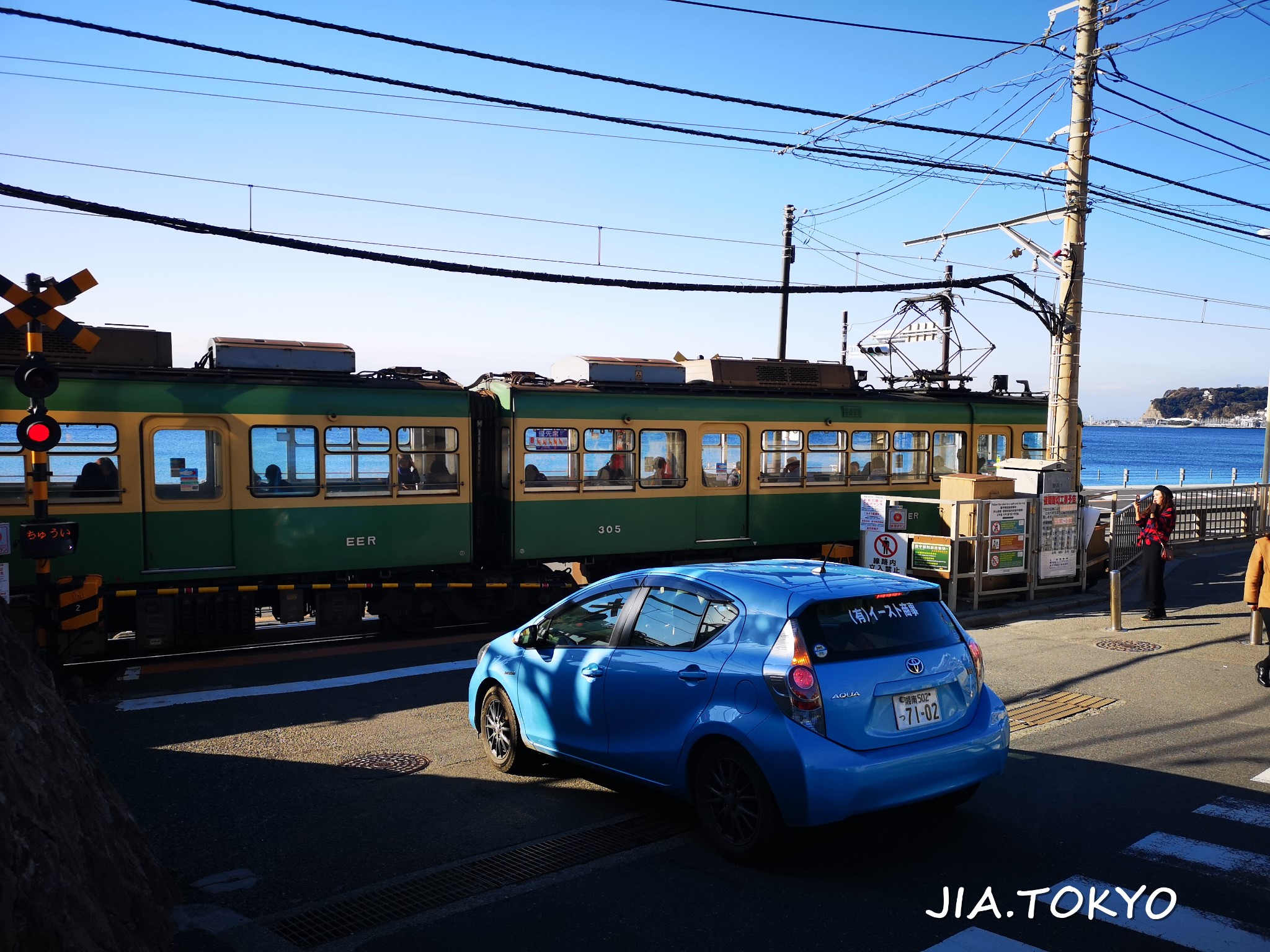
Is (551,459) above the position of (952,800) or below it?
above

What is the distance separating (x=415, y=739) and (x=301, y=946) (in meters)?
3.63

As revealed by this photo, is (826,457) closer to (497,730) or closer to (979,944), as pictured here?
(497,730)

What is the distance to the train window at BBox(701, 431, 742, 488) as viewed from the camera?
51.8 feet

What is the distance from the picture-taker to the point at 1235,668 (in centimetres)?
1061

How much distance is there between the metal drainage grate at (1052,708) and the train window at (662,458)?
7.16 m

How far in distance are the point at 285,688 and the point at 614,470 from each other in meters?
6.18

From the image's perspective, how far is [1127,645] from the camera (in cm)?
1188

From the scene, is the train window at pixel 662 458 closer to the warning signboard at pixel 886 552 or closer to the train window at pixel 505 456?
the train window at pixel 505 456

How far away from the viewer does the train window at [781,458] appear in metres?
16.4

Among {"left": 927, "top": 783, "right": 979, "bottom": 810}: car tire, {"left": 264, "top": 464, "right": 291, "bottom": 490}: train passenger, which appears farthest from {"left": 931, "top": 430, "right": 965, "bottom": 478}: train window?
{"left": 927, "top": 783, "right": 979, "bottom": 810}: car tire

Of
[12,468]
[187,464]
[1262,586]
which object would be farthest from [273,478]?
[1262,586]

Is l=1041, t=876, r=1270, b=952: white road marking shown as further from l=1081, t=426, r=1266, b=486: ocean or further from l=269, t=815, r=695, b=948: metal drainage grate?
l=1081, t=426, r=1266, b=486: ocean

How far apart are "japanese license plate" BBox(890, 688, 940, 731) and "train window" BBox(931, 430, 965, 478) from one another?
13740 millimetres

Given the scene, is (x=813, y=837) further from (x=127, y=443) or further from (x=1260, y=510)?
(x=1260, y=510)
